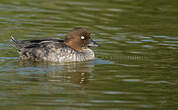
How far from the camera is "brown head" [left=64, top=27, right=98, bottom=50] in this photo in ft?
42.6

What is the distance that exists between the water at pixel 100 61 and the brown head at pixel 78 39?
0.54 meters

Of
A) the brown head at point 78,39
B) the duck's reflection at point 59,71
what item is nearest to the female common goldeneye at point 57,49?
the brown head at point 78,39

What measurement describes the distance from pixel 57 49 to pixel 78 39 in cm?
80

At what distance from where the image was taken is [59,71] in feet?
37.3

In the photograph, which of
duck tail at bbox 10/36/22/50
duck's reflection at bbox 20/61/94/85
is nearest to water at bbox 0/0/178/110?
duck's reflection at bbox 20/61/94/85

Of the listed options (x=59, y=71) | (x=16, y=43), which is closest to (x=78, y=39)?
(x=16, y=43)

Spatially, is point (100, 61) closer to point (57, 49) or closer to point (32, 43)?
point (57, 49)

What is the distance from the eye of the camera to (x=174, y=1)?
20.9 m

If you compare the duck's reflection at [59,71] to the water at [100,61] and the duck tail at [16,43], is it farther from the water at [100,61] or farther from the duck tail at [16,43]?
the duck tail at [16,43]

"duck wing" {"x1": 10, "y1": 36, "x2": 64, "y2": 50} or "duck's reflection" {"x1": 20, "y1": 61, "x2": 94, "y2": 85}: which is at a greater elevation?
"duck wing" {"x1": 10, "y1": 36, "x2": 64, "y2": 50}

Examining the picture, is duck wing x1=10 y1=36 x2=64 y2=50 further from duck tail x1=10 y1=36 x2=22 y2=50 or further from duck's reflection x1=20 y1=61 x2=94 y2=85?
duck's reflection x1=20 y1=61 x2=94 y2=85

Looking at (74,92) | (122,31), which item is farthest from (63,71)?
(122,31)

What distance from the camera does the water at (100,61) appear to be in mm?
9055

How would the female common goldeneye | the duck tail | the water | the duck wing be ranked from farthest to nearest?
the duck tail, the duck wing, the female common goldeneye, the water
